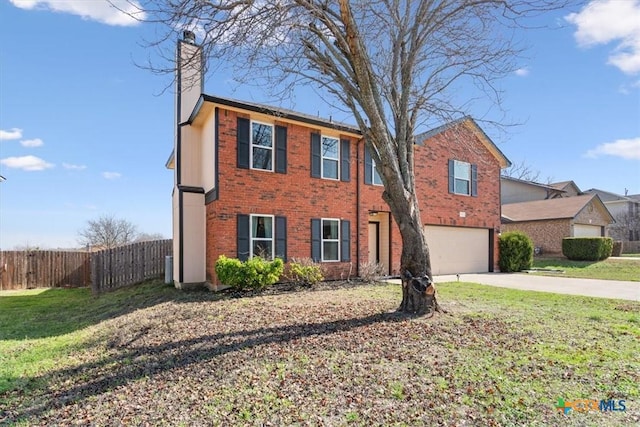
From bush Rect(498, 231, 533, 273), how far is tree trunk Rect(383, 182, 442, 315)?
1336cm

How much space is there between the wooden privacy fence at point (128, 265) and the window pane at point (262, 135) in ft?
20.5

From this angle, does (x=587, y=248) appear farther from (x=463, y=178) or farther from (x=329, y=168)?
(x=329, y=168)

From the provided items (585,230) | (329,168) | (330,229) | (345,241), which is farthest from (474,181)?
(585,230)

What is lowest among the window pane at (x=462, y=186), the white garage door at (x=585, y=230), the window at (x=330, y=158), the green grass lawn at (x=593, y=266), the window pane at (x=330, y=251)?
the green grass lawn at (x=593, y=266)

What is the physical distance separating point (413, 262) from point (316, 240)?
5.99m

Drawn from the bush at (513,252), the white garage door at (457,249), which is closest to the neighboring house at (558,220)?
the bush at (513,252)

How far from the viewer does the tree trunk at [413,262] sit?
275 inches

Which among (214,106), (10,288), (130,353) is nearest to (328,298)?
(130,353)

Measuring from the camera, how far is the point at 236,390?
402 cm

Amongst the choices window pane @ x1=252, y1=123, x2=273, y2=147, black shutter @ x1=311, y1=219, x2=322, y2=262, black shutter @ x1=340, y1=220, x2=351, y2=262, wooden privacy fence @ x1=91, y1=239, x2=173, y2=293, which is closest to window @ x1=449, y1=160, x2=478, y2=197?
black shutter @ x1=340, y1=220, x2=351, y2=262

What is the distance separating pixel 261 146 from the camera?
38.9ft

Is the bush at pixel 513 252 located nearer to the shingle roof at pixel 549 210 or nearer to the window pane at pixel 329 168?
the shingle roof at pixel 549 210

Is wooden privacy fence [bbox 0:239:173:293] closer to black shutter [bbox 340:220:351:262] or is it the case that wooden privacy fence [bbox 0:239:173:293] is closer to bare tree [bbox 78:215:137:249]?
black shutter [bbox 340:220:351:262]

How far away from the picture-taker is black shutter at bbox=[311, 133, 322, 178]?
42.5 feet
